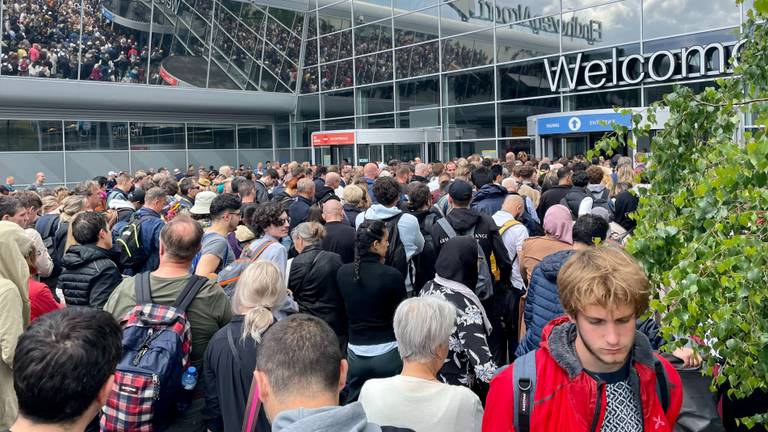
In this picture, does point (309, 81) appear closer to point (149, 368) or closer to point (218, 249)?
point (218, 249)

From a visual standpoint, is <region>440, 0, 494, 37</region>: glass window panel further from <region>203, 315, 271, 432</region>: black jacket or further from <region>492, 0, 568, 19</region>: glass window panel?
<region>203, 315, 271, 432</region>: black jacket

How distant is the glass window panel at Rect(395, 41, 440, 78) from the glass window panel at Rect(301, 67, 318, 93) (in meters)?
5.27

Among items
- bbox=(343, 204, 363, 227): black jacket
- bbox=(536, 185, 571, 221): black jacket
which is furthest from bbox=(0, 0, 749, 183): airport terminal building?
bbox=(343, 204, 363, 227): black jacket

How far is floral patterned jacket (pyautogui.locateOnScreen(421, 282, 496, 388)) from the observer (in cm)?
412

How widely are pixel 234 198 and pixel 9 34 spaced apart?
20294 millimetres

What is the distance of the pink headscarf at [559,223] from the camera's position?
505cm

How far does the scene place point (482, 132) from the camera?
21859 mm

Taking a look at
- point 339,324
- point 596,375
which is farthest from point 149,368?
point 596,375

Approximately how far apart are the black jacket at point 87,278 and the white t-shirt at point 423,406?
2661 millimetres

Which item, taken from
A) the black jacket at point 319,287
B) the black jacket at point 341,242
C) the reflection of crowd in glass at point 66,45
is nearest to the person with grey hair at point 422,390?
the black jacket at point 319,287

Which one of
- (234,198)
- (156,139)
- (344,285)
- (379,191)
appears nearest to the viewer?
(344,285)

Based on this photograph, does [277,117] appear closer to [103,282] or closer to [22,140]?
[22,140]

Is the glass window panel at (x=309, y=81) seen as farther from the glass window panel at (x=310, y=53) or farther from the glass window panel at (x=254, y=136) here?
the glass window panel at (x=254, y=136)

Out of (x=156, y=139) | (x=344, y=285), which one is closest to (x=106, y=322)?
(x=344, y=285)
